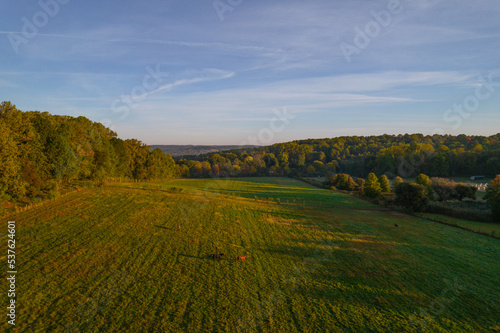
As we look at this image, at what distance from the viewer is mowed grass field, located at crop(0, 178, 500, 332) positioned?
12961mm

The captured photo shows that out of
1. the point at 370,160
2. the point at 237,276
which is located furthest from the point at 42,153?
the point at 370,160

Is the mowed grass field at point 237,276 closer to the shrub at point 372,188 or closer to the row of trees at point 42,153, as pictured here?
the row of trees at point 42,153

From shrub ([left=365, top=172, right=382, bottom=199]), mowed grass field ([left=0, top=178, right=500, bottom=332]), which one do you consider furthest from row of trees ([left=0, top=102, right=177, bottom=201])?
shrub ([left=365, top=172, right=382, bottom=199])

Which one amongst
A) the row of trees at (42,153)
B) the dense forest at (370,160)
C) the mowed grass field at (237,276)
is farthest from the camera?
the dense forest at (370,160)

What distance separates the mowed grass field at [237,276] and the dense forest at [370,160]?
86940 mm

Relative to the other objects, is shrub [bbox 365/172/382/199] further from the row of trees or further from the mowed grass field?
the row of trees

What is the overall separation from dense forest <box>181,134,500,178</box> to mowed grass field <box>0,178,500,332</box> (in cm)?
8694

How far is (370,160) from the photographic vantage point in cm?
11800

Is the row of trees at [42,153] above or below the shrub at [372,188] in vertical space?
above

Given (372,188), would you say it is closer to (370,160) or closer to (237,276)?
(237,276)

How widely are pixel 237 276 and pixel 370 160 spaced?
4636 inches

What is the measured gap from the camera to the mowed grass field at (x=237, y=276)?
12961 mm

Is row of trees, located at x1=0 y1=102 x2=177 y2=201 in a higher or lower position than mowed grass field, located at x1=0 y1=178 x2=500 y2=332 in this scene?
higher

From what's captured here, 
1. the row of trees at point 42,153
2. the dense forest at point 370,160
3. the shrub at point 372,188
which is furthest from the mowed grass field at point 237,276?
the dense forest at point 370,160
